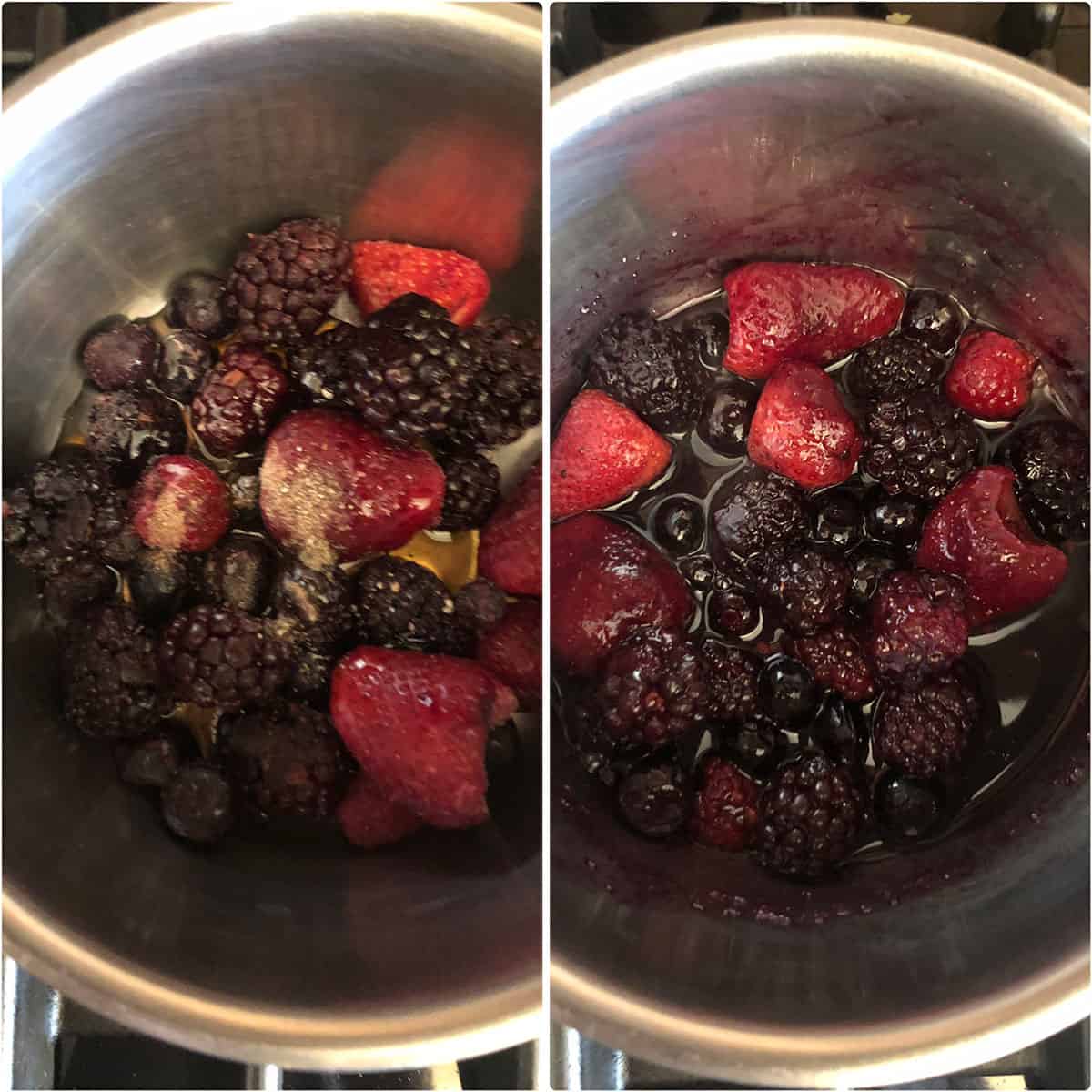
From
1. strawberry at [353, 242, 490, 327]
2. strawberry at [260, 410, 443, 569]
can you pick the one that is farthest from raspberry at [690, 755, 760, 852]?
strawberry at [353, 242, 490, 327]

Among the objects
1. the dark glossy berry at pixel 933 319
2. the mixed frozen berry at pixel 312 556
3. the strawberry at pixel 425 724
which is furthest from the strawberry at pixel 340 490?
the dark glossy berry at pixel 933 319

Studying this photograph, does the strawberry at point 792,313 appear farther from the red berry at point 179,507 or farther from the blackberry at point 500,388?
the red berry at point 179,507

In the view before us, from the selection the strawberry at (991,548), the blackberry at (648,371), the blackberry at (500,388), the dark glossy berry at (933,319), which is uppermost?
the dark glossy berry at (933,319)

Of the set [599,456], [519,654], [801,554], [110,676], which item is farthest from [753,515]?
[110,676]

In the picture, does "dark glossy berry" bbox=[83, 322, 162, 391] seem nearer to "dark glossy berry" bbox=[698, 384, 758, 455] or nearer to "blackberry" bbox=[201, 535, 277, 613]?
"blackberry" bbox=[201, 535, 277, 613]

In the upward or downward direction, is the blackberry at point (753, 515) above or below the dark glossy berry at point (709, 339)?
below

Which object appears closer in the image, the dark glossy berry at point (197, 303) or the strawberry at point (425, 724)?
the strawberry at point (425, 724)
